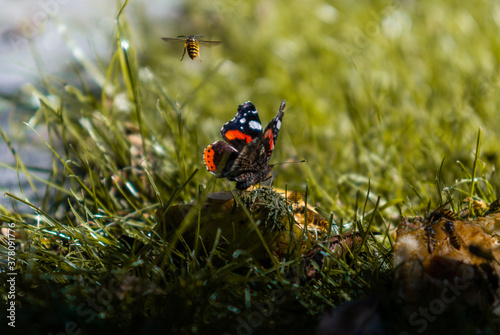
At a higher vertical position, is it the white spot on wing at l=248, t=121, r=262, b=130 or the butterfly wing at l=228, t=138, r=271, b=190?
the white spot on wing at l=248, t=121, r=262, b=130

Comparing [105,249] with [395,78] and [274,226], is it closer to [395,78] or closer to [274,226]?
[274,226]

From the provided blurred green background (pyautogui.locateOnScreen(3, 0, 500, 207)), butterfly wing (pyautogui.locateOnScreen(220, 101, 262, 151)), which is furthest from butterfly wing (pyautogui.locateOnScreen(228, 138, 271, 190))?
blurred green background (pyautogui.locateOnScreen(3, 0, 500, 207))

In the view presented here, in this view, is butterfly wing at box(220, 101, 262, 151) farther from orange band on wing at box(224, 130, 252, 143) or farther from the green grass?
the green grass

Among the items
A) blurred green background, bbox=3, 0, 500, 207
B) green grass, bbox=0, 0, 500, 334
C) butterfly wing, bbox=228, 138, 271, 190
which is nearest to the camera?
green grass, bbox=0, 0, 500, 334

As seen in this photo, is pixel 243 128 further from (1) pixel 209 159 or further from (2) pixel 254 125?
(1) pixel 209 159

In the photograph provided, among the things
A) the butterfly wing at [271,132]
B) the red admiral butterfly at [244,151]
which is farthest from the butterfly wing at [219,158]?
the butterfly wing at [271,132]

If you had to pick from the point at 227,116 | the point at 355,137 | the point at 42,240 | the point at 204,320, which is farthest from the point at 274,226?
the point at 227,116

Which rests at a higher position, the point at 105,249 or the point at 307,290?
the point at 105,249

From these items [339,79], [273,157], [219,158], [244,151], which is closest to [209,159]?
[219,158]
